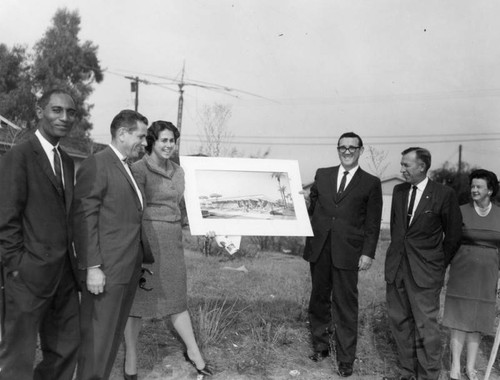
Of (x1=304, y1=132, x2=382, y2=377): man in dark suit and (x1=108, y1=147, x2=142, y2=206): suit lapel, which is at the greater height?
(x1=108, y1=147, x2=142, y2=206): suit lapel

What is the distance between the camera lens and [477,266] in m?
4.53

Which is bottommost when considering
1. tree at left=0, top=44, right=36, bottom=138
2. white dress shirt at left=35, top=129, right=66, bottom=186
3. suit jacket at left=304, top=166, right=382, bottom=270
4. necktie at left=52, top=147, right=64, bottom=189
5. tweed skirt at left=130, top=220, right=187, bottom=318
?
tweed skirt at left=130, top=220, right=187, bottom=318

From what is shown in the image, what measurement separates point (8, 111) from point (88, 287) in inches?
1186

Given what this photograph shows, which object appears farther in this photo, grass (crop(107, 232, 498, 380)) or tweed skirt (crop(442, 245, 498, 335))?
grass (crop(107, 232, 498, 380))

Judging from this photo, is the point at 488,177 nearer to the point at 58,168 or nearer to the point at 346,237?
the point at 346,237

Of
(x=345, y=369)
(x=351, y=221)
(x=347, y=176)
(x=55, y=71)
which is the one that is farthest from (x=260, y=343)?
(x=55, y=71)

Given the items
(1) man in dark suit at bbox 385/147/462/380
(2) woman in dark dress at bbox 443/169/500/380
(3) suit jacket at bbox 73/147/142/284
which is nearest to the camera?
(3) suit jacket at bbox 73/147/142/284

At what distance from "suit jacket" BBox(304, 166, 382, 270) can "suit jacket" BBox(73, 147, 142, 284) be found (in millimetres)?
1831

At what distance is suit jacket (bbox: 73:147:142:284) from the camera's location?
11.1 feet

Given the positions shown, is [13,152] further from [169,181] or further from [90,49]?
[90,49]

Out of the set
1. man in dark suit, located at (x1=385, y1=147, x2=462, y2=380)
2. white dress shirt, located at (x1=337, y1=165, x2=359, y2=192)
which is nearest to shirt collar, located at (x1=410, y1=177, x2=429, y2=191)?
man in dark suit, located at (x1=385, y1=147, x2=462, y2=380)

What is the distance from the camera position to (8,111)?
1185 inches

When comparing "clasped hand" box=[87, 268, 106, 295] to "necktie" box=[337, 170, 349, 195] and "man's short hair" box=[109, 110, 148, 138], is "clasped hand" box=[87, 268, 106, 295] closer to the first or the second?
"man's short hair" box=[109, 110, 148, 138]

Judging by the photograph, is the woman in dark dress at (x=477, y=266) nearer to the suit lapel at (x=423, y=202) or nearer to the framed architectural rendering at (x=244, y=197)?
the suit lapel at (x=423, y=202)
